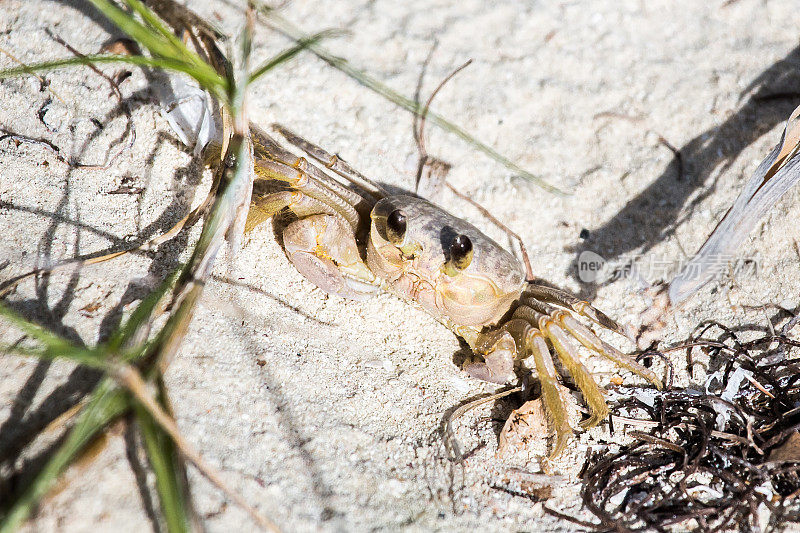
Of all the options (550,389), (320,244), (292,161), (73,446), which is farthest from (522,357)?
(73,446)

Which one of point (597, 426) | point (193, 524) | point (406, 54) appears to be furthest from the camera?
point (406, 54)

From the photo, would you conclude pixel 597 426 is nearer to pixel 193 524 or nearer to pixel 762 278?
pixel 762 278

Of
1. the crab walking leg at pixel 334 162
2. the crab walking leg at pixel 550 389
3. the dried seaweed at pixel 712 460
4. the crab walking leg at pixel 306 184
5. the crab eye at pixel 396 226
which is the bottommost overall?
the dried seaweed at pixel 712 460

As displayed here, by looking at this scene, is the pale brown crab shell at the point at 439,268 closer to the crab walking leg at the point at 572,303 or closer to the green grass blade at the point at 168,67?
the crab walking leg at the point at 572,303

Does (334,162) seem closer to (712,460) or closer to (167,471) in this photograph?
(167,471)

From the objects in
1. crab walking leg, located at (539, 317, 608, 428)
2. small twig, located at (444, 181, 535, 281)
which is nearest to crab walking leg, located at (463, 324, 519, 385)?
crab walking leg, located at (539, 317, 608, 428)

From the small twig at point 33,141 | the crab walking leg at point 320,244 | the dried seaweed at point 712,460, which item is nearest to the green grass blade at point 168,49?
the crab walking leg at point 320,244

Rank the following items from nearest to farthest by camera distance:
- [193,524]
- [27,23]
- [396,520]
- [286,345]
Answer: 1. [193,524]
2. [396,520]
3. [286,345]
4. [27,23]

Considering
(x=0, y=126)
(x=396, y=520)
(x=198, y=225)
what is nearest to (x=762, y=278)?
(x=396, y=520)
